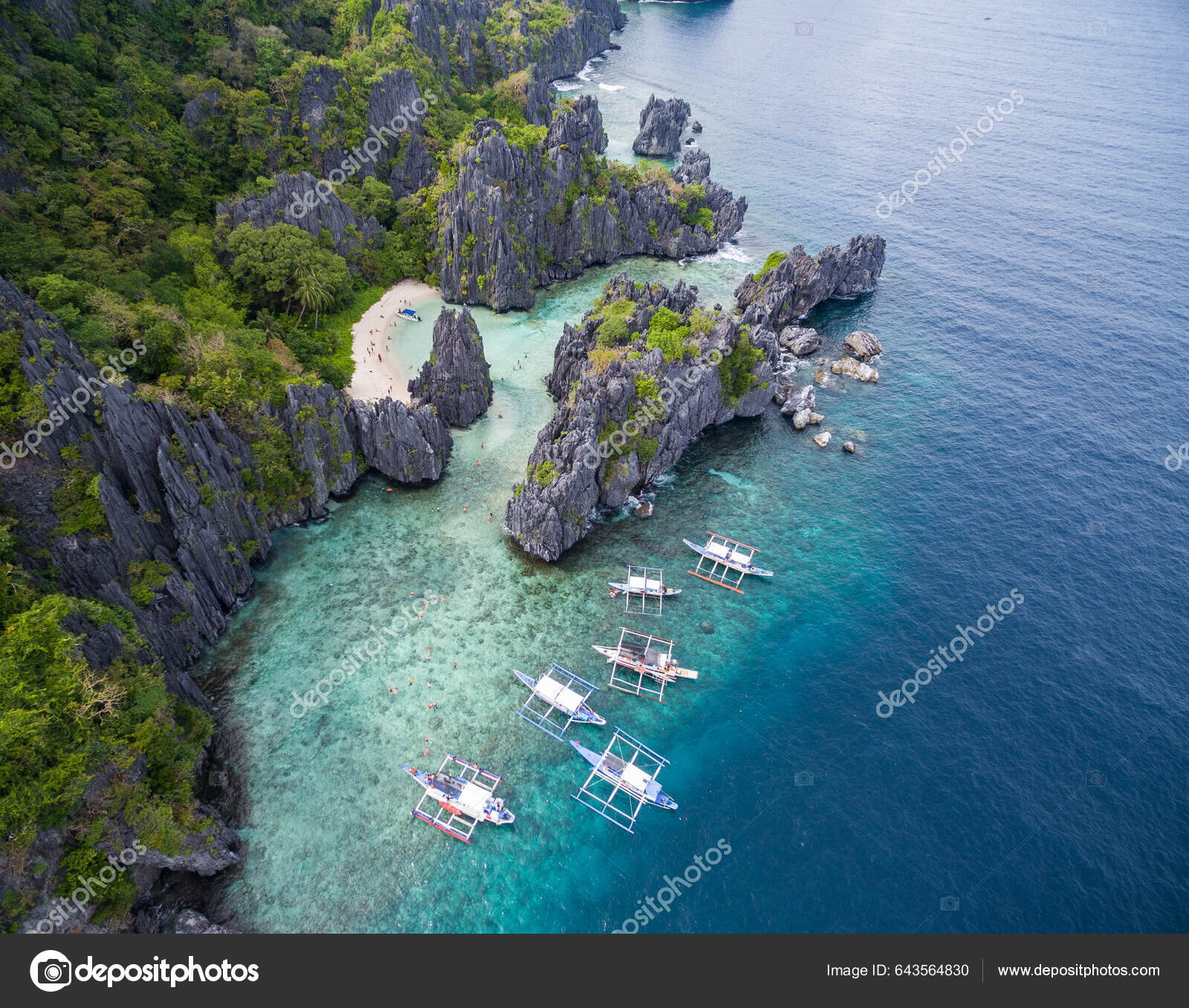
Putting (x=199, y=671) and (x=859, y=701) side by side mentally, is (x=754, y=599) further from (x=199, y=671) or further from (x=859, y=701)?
(x=199, y=671)

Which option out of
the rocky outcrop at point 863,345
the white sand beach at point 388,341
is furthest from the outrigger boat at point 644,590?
the rocky outcrop at point 863,345

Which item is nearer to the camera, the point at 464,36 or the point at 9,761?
the point at 9,761

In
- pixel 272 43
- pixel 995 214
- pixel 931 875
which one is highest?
pixel 272 43

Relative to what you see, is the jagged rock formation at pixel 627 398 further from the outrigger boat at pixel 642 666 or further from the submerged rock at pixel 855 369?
the outrigger boat at pixel 642 666

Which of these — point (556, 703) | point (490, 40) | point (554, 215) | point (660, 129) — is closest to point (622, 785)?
point (556, 703)

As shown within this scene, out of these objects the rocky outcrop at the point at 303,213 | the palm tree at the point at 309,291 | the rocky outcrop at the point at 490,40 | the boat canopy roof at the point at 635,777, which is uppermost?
the rocky outcrop at the point at 490,40

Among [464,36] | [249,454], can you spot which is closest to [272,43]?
[464,36]

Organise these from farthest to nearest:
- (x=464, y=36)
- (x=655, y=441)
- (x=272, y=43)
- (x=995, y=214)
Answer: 1. (x=464, y=36)
2. (x=995, y=214)
3. (x=272, y=43)
4. (x=655, y=441)
